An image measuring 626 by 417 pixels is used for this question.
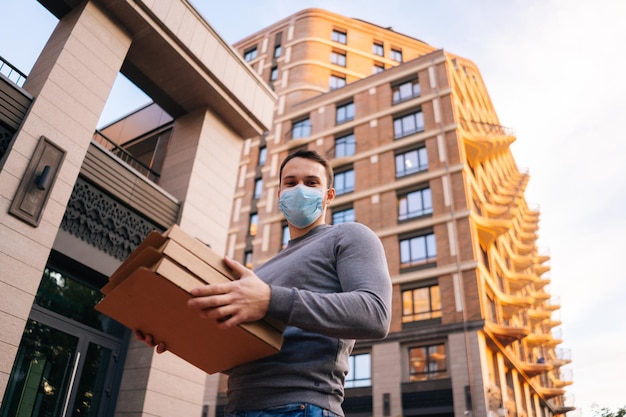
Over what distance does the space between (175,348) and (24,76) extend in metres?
7.48

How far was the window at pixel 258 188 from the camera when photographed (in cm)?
3319

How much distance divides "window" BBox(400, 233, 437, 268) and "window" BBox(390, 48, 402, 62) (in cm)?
2341

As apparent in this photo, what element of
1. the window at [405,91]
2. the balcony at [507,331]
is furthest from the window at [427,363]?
the window at [405,91]

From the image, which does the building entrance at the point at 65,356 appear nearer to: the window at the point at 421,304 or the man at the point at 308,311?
the man at the point at 308,311

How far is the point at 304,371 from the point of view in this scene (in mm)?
1766

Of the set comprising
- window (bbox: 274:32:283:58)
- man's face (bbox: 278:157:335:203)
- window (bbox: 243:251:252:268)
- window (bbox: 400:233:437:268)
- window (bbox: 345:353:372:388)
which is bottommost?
man's face (bbox: 278:157:335:203)

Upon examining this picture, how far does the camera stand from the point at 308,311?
162 cm

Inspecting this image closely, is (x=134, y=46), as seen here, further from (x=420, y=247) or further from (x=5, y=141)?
(x=420, y=247)

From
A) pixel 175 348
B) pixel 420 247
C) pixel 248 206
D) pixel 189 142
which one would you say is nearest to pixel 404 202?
pixel 420 247

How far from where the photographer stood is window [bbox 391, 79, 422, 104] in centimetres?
2969

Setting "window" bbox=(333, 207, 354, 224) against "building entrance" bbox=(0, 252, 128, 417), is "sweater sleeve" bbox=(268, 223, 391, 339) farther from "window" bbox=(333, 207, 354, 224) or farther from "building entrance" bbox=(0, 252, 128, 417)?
"window" bbox=(333, 207, 354, 224)

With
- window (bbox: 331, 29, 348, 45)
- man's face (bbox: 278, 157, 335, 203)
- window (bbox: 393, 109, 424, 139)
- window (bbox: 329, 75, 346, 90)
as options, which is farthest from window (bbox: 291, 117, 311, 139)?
man's face (bbox: 278, 157, 335, 203)

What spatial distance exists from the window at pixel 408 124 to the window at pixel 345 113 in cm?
339

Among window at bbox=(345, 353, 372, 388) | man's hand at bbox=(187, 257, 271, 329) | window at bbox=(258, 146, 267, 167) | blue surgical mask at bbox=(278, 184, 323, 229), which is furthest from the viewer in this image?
window at bbox=(258, 146, 267, 167)
